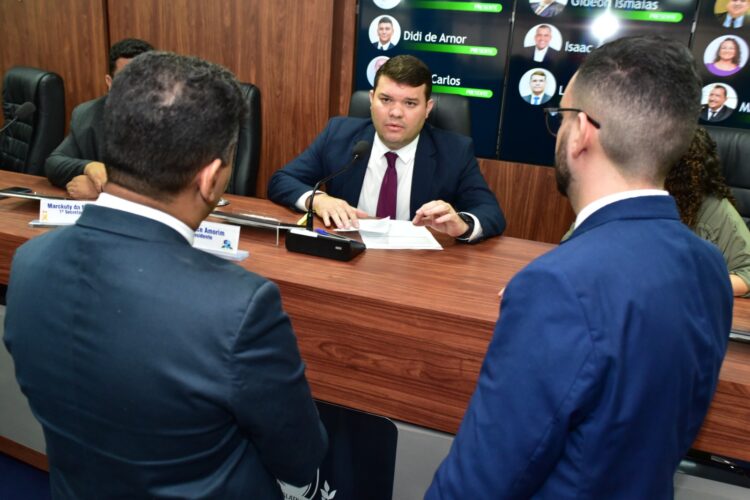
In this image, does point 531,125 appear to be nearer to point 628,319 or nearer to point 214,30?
point 214,30

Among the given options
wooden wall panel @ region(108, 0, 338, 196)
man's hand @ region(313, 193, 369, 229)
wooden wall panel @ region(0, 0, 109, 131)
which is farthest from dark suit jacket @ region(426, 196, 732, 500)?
wooden wall panel @ region(0, 0, 109, 131)

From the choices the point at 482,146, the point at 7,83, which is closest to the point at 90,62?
the point at 7,83

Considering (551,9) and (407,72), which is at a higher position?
(551,9)

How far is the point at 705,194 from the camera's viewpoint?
77.5 inches

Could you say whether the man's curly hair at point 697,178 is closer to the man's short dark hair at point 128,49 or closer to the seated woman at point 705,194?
the seated woman at point 705,194

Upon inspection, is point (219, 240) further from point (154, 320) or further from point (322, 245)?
point (154, 320)

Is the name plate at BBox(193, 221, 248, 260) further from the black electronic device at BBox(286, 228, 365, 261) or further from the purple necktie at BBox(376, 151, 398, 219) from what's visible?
the purple necktie at BBox(376, 151, 398, 219)

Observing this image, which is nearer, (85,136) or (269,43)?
(85,136)

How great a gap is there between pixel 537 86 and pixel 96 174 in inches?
90.1

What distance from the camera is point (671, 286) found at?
72 cm

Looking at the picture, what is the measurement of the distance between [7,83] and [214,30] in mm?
1193

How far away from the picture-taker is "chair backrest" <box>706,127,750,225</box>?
2.12 metres

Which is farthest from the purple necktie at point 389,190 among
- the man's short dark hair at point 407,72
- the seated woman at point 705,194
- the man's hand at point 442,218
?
the seated woman at point 705,194

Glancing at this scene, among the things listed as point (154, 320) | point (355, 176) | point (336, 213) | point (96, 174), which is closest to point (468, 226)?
point (336, 213)
